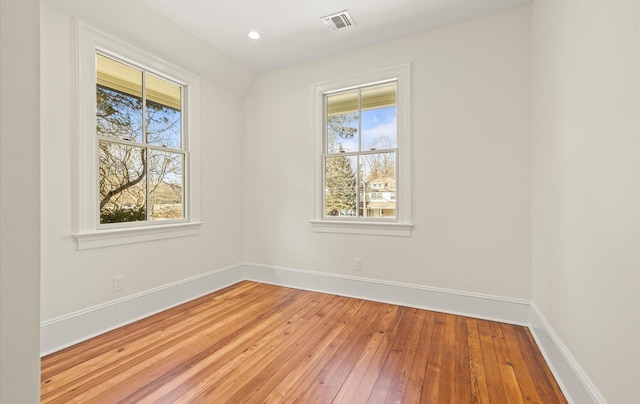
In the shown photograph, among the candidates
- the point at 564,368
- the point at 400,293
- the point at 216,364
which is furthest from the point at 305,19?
the point at 564,368

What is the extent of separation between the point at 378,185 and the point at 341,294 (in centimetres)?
134

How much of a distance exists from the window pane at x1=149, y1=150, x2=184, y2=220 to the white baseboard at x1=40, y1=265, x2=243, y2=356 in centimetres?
77

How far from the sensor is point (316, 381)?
70.3 inches

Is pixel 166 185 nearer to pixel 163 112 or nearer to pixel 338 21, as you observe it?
pixel 163 112

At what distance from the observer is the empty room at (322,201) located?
50.1 inches

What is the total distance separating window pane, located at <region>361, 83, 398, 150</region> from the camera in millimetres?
3203

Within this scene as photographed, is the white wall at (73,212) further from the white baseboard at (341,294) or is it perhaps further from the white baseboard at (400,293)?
the white baseboard at (400,293)

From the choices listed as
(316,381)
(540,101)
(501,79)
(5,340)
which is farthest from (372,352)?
(501,79)

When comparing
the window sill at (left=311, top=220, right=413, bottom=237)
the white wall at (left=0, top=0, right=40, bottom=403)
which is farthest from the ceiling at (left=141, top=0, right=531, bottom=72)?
the white wall at (left=0, top=0, right=40, bottom=403)

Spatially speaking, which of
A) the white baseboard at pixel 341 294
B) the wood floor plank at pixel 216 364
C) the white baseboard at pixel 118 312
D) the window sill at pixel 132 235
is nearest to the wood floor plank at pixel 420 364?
the white baseboard at pixel 341 294

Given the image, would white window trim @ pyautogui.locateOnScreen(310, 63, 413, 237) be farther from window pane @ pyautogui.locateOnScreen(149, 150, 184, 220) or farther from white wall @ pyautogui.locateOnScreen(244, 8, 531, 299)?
window pane @ pyautogui.locateOnScreen(149, 150, 184, 220)

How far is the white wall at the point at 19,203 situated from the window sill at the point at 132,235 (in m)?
2.06

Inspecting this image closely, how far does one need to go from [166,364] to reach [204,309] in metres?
0.98

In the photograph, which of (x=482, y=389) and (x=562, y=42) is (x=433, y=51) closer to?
(x=562, y=42)
